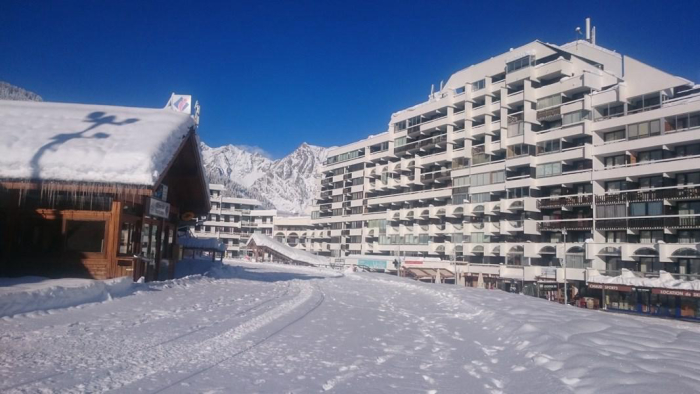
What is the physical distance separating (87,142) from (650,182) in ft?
151

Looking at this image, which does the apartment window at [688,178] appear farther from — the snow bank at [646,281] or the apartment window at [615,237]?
the snow bank at [646,281]

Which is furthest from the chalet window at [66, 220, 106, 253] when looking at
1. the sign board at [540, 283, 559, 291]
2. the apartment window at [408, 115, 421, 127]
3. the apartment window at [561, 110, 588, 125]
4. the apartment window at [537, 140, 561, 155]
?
the apartment window at [408, 115, 421, 127]

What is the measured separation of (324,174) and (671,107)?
228 feet

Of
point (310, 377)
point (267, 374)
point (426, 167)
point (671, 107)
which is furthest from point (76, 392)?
point (426, 167)

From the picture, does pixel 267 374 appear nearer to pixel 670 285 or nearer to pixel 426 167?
pixel 670 285

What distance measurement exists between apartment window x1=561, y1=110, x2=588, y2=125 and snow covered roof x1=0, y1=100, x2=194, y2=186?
4430 cm

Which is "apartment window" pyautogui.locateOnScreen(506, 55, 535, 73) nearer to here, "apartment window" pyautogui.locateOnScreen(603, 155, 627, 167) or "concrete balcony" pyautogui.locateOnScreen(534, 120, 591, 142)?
"concrete balcony" pyautogui.locateOnScreen(534, 120, 591, 142)

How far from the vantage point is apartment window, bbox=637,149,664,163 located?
48156 millimetres

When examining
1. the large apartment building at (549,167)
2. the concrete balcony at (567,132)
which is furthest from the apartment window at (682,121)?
the concrete balcony at (567,132)

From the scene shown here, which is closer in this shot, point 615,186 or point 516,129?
point 615,186

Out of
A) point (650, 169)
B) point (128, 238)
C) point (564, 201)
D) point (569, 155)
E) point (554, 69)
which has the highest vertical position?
point (554, 69)

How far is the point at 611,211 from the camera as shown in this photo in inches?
2000

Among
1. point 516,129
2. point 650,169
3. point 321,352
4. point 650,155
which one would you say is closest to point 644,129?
point 650,155

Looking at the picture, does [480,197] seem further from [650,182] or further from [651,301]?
[651,301]
